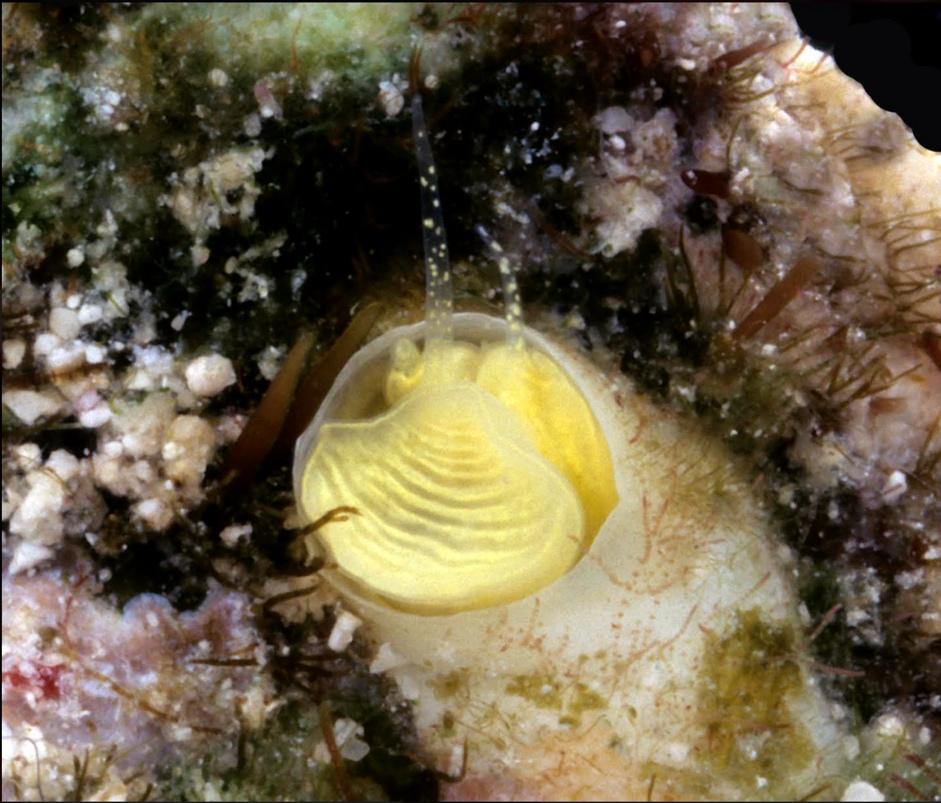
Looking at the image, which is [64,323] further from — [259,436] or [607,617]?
[607,617]

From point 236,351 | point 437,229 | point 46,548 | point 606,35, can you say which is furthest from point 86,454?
point 606,35

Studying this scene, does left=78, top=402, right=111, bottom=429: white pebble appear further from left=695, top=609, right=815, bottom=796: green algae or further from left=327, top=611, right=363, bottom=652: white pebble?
left=695, top=609, right=815, bottom=796: green algae

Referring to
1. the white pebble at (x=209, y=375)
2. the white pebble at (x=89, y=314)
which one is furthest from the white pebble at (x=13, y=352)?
the white pebble at (x=209, y=375)

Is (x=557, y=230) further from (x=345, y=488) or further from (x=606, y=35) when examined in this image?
(x=345, y=488)

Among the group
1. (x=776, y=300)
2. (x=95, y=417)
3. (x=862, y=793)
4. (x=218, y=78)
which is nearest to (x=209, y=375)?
(x=95, y=417)

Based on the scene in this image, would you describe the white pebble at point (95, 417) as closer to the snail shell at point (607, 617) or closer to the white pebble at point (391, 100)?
the snail shell at point (607, 617)

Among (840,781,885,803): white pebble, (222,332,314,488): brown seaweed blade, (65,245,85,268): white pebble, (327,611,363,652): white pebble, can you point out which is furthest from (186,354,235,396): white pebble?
(840,781,885,803): white pebble
